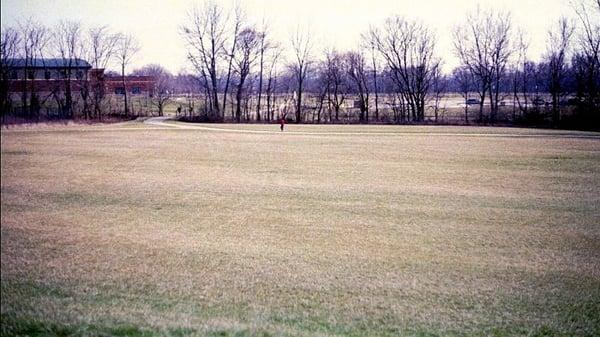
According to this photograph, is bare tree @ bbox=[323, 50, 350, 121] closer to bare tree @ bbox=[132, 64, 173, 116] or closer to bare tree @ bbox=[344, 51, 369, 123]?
bare tree @ bbox=[344, 51, 369, 123]

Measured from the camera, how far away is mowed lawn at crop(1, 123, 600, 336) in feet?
23.8

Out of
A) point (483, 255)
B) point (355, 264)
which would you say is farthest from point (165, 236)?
point (483, 255)

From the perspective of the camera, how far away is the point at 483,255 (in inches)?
431

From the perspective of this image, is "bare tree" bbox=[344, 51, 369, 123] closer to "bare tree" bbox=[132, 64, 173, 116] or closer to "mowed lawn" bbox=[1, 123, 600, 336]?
"bare tree" bbox=[132, 64, 173, 116]

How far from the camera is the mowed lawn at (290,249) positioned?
725 centimetres

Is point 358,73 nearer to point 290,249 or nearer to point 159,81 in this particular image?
point 159,81

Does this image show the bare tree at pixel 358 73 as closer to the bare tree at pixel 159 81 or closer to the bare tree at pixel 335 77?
the bare tree at pixel 335 77

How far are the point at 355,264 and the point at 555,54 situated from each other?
5929cm

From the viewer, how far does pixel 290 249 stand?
1123 centimetres

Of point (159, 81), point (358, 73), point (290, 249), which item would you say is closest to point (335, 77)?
point (358, 73)

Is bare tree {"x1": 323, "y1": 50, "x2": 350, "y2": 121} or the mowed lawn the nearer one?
the mowed lawn

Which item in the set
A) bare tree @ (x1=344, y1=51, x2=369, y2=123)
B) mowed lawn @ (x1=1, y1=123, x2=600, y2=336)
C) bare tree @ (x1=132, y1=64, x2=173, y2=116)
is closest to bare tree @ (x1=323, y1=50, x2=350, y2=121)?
bare tree @ (x1=344, y1=51, x2=369, y2=123)

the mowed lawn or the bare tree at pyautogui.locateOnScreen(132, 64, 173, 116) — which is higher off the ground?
the bare tree at pyautogui.locateOnScreen(132, 64, 173, 116)

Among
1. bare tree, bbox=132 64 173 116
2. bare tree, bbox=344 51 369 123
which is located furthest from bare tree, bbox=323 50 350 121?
bare tree, bbox=132 64 173 116
